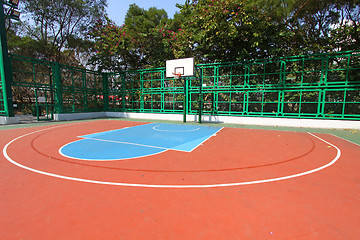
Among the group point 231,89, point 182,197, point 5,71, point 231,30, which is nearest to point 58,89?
point 5,71

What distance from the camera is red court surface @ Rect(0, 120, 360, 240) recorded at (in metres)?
2.37

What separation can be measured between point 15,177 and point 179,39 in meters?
16.7

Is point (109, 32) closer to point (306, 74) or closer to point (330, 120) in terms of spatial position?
point (306, 74)

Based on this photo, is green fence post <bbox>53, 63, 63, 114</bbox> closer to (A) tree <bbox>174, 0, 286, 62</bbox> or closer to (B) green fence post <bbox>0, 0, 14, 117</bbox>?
(B) green fence post <bbox>0, 0, 14, 117</bbox>

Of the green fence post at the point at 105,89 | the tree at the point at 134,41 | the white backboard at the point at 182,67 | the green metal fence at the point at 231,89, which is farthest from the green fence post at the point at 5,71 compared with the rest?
the white backboard at the point at 182,67

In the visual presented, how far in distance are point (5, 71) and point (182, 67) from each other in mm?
12284

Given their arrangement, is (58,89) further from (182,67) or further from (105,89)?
(182,67)

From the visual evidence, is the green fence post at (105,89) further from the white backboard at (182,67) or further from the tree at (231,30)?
the tree at (231,30)

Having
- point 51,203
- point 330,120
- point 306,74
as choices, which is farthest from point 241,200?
point 306,74

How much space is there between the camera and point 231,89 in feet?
45.4

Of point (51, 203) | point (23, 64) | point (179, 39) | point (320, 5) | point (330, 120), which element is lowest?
point (51, 203)

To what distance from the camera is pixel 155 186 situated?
11.8 feet

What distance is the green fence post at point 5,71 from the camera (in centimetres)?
1188

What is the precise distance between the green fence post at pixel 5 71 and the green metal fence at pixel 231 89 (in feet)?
1.81
